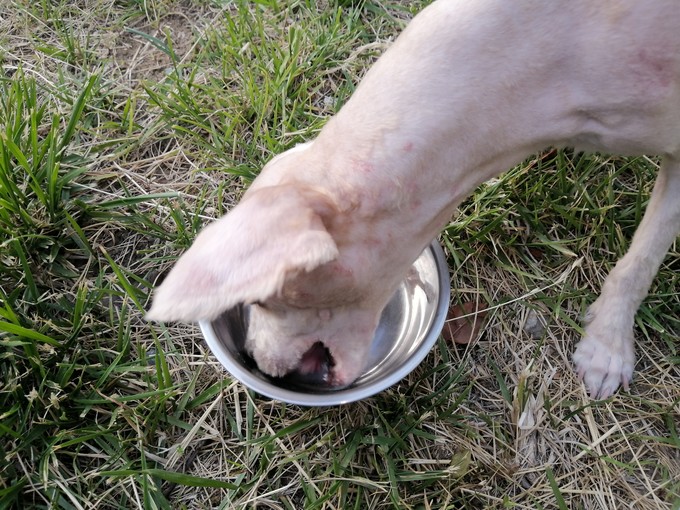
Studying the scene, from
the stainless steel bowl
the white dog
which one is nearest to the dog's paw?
the stainless steel bowl

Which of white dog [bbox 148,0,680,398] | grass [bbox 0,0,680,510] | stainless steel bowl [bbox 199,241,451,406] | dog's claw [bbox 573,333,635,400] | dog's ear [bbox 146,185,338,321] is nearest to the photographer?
dog's ear [bbox 146,185,338,321]

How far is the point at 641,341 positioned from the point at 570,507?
633mm

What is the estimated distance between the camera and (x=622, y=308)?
2.11m

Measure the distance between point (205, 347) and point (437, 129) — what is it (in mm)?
1109

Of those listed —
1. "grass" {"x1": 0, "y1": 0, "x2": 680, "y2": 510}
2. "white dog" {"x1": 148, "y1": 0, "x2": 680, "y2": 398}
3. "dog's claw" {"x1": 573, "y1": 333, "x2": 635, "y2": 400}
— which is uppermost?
"white dog" {"x1": 148, "y1": 0, "x2": 680, "y2": 398}

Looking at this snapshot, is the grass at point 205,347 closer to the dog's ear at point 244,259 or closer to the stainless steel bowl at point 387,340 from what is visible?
the stainless steel bowl at point 387,340

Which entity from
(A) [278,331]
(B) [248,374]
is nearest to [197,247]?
(A) [278,331]

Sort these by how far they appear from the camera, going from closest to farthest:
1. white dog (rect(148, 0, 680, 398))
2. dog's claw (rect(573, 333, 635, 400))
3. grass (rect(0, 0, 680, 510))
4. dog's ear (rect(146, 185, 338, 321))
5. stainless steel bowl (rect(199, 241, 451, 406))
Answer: dog's ear (rect(146, 185, 338, 321)) < white dog (rect(148, 0, 680, 398)) < stainless steel bowl (rect(199, 241, 451, 406)) < grass (rect(0, 0, 680, 510)) < dog's claw (rect(573, 333, 635, 400))

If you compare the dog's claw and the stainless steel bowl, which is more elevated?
the stainless steel bowl

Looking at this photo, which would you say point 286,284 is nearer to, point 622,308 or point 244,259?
point 244,259

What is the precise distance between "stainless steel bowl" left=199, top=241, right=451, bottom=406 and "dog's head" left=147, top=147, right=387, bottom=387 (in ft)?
0.18

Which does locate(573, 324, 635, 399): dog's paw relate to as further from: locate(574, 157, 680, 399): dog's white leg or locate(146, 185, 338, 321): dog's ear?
locate(146, 185, 338, 321): dog's ear

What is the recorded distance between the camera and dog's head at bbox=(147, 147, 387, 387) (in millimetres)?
1132

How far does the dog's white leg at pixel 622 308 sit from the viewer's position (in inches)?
77.7
